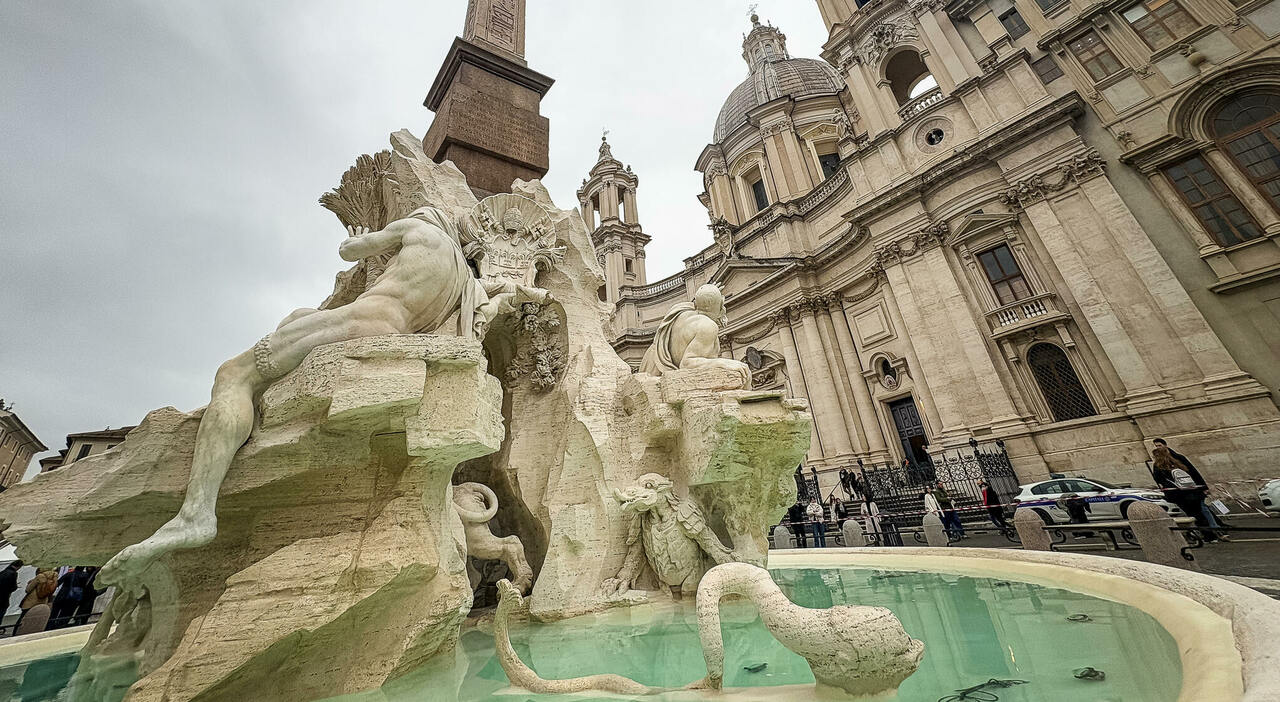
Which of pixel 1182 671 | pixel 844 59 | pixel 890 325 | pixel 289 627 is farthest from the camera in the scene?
pixel 844 59

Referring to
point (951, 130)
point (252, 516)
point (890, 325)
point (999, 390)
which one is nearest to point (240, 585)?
point (252, 516)

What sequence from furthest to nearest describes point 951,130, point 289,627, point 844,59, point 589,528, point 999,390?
point 844,59 → point 951,130 → point 999,390 → point 589,528 → point 289,627

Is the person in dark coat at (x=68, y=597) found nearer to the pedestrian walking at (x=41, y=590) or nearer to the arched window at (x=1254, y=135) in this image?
the pedestrian walking at (x=41, y=590)

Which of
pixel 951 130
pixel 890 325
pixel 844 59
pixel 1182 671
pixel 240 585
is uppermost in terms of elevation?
pixel 844 59

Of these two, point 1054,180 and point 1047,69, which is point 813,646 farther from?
point 1047,69

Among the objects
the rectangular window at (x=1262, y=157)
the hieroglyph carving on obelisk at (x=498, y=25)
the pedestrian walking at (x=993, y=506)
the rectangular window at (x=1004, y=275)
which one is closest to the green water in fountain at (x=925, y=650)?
the pedestrian walking at (x=993, y=506)

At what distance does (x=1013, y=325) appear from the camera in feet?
45.0

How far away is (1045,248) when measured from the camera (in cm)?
1374

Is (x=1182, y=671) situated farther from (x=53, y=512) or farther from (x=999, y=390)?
(x=999, y=390)

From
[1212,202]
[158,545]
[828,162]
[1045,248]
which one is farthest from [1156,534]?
[828,162]

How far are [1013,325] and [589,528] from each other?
49.0 feet

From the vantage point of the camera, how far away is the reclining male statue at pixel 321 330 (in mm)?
2279

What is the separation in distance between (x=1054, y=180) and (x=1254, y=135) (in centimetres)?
368

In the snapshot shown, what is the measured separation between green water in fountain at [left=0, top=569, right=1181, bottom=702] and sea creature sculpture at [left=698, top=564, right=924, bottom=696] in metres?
0.21
